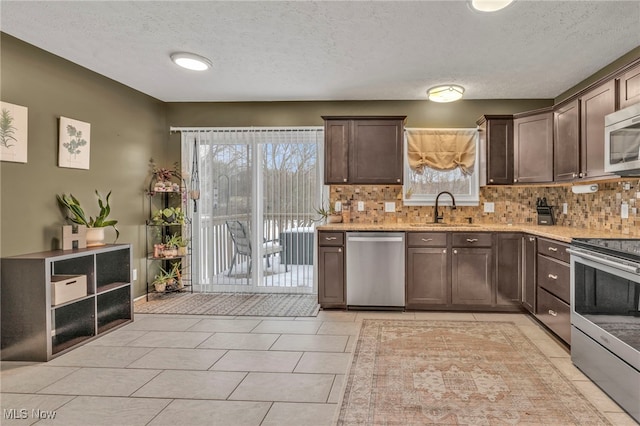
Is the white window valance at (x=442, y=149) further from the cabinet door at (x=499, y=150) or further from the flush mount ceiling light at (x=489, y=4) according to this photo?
the flush mount ceiling light at (x=489, y=4)

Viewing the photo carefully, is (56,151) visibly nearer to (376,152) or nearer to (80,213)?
(80,213)

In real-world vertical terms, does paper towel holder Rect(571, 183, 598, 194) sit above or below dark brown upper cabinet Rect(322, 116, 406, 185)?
below

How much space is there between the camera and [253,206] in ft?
16.3

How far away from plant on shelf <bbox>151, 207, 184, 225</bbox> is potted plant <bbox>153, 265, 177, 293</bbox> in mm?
630

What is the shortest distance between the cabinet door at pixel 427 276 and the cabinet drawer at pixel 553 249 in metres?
0.90

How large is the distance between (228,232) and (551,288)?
3.66 m

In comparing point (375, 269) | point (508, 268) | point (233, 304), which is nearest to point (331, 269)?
point (375, 269)

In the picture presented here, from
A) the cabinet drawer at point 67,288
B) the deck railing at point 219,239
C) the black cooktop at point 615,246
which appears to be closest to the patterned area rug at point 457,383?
the black cooktop at point 615,246

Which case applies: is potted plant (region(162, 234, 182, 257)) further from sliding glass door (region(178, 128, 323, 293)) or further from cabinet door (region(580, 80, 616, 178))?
cabinet door (region(580, 80, 616, 178))

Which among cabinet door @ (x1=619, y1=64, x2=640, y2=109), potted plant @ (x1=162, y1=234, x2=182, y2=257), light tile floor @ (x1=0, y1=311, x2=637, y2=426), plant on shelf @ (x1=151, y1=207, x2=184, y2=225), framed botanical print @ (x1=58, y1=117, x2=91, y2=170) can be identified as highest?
cabinet door @ (x1=619, y1=64, x2=640, y2=109)

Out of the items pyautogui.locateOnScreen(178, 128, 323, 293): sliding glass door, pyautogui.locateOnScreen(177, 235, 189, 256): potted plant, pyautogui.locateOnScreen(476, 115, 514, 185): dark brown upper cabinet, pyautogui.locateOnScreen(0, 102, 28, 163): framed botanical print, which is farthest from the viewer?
pyautogui.locateOnScreen(178, 128, 323, 293): sliding glass door

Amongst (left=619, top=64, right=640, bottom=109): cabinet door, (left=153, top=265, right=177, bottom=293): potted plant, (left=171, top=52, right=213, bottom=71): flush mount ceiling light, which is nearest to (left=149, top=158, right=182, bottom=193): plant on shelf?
(left=153, top=265, right=177, bottom=293): potted plant

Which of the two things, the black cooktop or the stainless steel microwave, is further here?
the stainless steel microwave

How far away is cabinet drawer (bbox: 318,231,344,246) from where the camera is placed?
13.7ft
